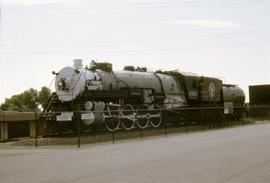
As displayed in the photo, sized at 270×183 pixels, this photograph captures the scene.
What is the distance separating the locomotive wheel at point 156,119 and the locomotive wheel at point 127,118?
5.98 feet

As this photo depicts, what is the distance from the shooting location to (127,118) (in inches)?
923

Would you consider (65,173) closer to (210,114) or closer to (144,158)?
(144,158)

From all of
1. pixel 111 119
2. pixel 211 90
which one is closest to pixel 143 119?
pixel 111 119

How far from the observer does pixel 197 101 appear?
1242 inches

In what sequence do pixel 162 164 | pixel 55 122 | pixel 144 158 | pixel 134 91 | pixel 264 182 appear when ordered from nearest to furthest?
pixel 264 182
pixel 162 164
pixel 144 158
pixel 55 122
pixel 134 91

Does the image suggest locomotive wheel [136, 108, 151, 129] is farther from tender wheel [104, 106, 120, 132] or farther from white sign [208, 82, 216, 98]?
white sign [208, 82, 216, 98]

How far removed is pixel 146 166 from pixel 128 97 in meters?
14.2

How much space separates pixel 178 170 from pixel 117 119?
523 inches

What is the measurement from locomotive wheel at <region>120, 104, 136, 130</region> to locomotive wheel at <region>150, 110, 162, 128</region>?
1823mm

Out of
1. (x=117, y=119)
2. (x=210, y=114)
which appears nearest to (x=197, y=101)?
(x=210, y=114)

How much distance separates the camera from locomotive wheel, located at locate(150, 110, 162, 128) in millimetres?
25669

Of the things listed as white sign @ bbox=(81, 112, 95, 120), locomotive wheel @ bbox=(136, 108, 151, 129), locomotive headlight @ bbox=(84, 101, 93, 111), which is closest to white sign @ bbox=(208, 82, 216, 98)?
locomotive wheel @ bbox=(136, 108, 151, 129)

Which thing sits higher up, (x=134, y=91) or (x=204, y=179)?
(x=134, y=91)

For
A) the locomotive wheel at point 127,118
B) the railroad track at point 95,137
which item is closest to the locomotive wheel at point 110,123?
the railroad track at point 95,137
